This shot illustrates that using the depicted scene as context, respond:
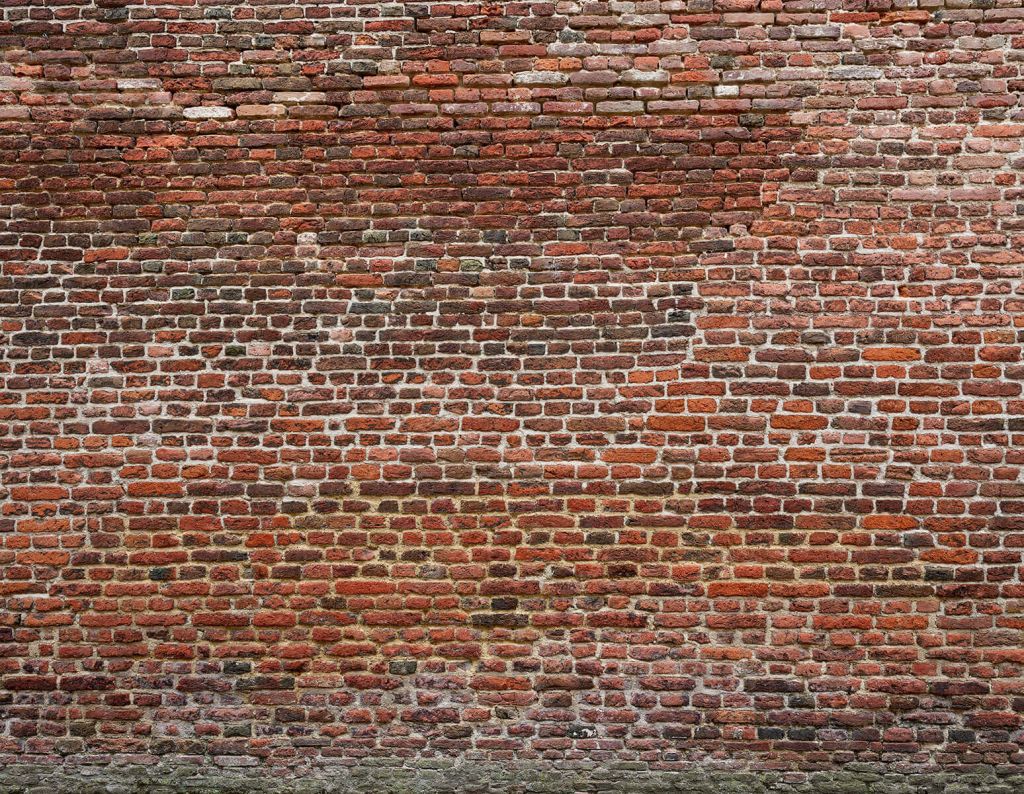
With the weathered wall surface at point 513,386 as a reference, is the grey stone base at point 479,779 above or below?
below

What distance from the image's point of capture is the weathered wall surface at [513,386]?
3.91 meters

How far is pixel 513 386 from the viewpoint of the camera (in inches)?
159

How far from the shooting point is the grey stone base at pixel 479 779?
12.5 ft

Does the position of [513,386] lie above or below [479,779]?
above

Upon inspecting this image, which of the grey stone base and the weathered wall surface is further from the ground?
the weathered wall surface

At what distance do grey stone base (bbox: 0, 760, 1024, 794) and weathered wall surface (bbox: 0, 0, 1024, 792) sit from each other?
48mm

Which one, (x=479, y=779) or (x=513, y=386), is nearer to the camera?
(x=479, y=779)

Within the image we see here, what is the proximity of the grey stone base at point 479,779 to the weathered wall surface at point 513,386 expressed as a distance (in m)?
0.05

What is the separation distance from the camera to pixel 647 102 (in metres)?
4.09

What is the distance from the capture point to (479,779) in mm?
3879

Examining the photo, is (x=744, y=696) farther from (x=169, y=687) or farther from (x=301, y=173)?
(x=301, y=173)

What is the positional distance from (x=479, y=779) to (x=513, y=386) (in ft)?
7.35

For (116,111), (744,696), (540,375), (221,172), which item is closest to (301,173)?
(221,172)

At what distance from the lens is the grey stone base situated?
3820 mm
